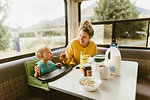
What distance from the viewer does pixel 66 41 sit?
9.12 ft

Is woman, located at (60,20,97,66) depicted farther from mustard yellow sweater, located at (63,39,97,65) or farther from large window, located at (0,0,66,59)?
large window, located at (0,0,66,59)

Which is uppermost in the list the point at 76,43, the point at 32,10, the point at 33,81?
the point at 32,10

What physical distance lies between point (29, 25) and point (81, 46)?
3.39ft

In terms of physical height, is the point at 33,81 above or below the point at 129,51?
below

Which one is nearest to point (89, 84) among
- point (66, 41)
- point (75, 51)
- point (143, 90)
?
point (75, 51)

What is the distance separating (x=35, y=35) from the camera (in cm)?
204

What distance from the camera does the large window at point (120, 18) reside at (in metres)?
2.22

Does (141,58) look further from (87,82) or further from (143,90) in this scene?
(87,82)

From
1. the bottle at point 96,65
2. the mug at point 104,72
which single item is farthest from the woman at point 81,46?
the mug at point 104,72

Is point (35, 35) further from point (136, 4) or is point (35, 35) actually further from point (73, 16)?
point (136, 4)

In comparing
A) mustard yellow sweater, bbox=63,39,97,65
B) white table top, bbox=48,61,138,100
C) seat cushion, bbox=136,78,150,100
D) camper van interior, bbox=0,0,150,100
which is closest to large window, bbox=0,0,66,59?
camper van interior, bbox=0,0,150,100

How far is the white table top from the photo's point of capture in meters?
0.75

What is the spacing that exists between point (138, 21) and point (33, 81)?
2.34 meters

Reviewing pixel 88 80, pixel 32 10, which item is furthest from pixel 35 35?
pixel 88 80
